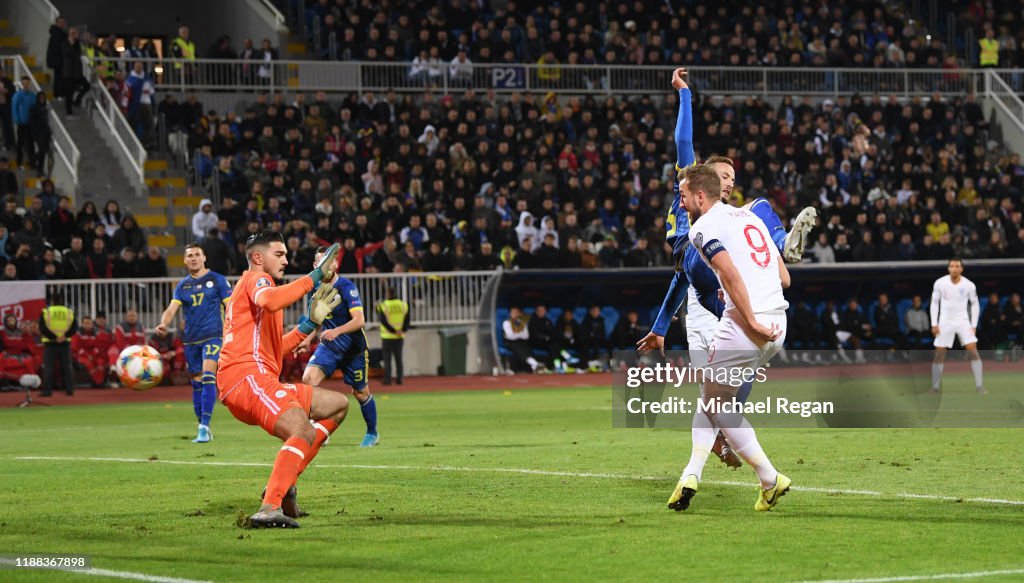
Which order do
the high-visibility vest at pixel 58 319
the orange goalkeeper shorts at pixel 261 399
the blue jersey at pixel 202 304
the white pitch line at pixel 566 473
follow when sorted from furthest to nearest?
the high-visibility vest at pixel 58 319 < the blue jersey at pixel 202 304 < the white pitch line at pixel 566 473 < the orange goalkeeper shorts at pixel 261 399

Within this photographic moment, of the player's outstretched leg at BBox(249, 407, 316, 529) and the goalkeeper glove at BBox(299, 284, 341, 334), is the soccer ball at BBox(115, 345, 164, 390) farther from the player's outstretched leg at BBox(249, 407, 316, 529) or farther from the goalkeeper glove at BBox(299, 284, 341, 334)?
the player's outstretched leg at BBox(249, 407, 316, 529)

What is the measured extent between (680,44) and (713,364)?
107ft

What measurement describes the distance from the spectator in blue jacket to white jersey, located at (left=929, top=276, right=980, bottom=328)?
1919 centimetres

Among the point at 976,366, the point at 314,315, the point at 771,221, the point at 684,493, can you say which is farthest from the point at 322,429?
the point at 976,366

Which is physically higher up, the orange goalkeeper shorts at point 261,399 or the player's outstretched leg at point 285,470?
the orange goalkeeper shorts at point 261,399

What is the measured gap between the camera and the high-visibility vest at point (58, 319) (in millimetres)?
26375

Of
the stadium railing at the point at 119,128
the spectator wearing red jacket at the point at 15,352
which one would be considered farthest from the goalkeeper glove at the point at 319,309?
the stadium railing at the point at 119,128

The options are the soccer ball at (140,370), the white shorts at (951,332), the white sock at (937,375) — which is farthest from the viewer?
the white sock at (937,375)

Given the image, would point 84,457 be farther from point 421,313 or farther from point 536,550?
point 421,313

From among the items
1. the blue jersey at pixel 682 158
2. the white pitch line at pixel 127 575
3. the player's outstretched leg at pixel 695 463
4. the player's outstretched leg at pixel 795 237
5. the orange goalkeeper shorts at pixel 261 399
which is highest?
the blue jersey at pixel 682 158

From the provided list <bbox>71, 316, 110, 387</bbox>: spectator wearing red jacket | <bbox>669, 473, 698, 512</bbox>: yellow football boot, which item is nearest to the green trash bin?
<bbox>71, 316, 110, 387</bbox>: spectator wearing red jacket

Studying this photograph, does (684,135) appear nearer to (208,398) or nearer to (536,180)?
(208,398)

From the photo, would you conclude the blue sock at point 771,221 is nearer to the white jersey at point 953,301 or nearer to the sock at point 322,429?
the sock at point 322,429

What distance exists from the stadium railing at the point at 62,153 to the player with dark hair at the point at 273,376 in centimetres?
2344
